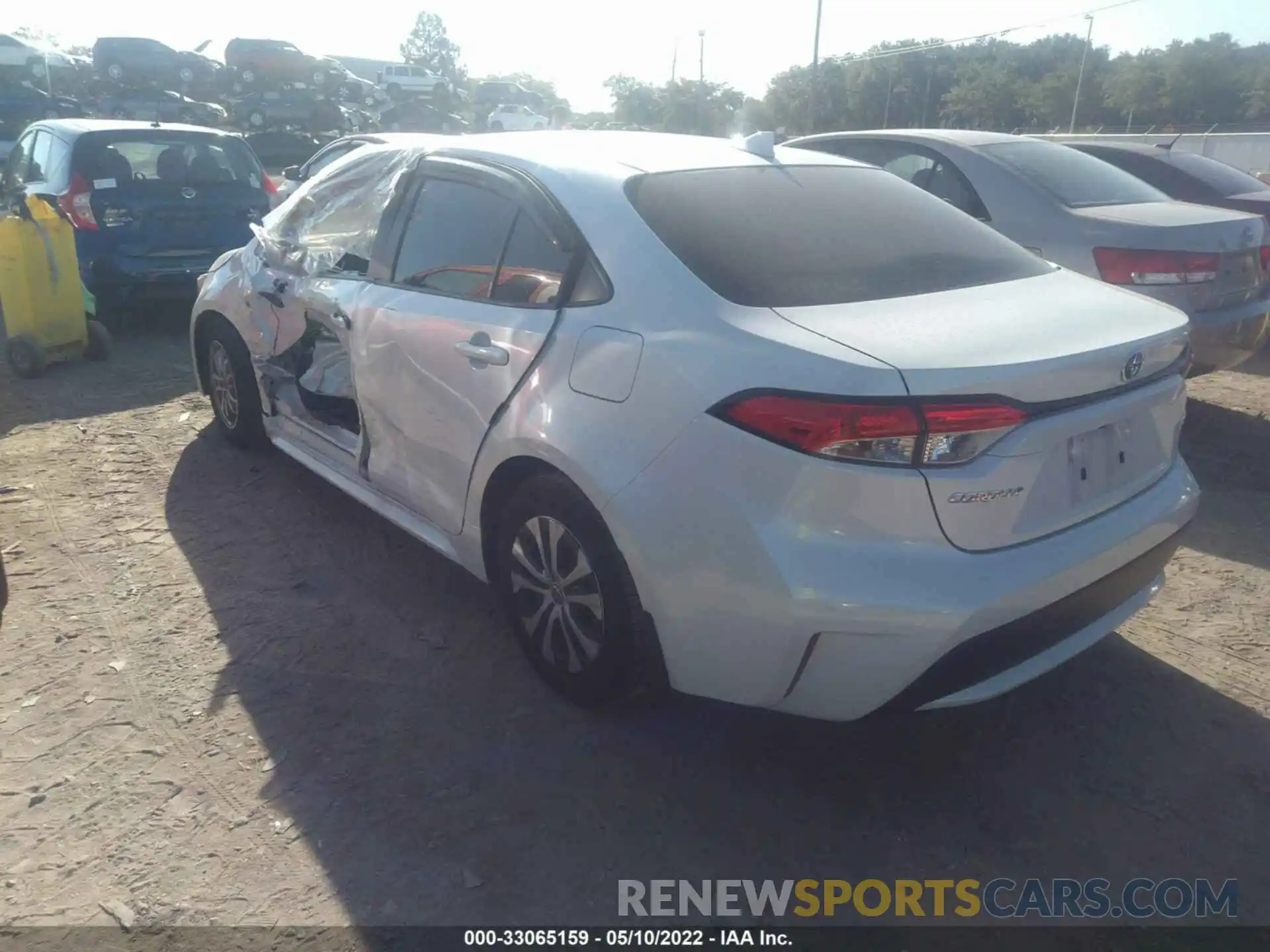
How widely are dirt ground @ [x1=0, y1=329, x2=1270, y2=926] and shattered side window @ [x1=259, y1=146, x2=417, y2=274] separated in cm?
128

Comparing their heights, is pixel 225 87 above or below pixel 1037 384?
above

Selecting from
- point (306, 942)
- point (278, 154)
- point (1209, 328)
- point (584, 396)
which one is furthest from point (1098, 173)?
point (278, 154)

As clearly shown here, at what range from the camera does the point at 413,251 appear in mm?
3807

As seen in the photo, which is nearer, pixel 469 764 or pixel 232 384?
pixel 469 764

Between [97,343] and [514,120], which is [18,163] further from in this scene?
[514,120]

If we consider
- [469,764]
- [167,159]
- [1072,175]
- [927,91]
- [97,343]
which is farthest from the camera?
[927,91]

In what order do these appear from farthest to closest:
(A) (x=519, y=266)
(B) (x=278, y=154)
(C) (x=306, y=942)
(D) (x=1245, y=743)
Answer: (B) (x=278, y=154), (A) (x=519, y=266), (D) (x=1245, y=743), (C) (x=306, y=942)

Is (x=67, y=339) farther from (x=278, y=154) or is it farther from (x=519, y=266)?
(x=278, y=154)

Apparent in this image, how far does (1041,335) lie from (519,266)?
160 centimetres

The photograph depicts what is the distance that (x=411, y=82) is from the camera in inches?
1719

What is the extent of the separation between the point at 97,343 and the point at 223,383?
8.81ft

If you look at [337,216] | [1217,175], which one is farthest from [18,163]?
[1217,175]

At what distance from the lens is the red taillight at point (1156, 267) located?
543 cm

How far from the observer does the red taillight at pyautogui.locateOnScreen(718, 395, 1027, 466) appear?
235 cm
